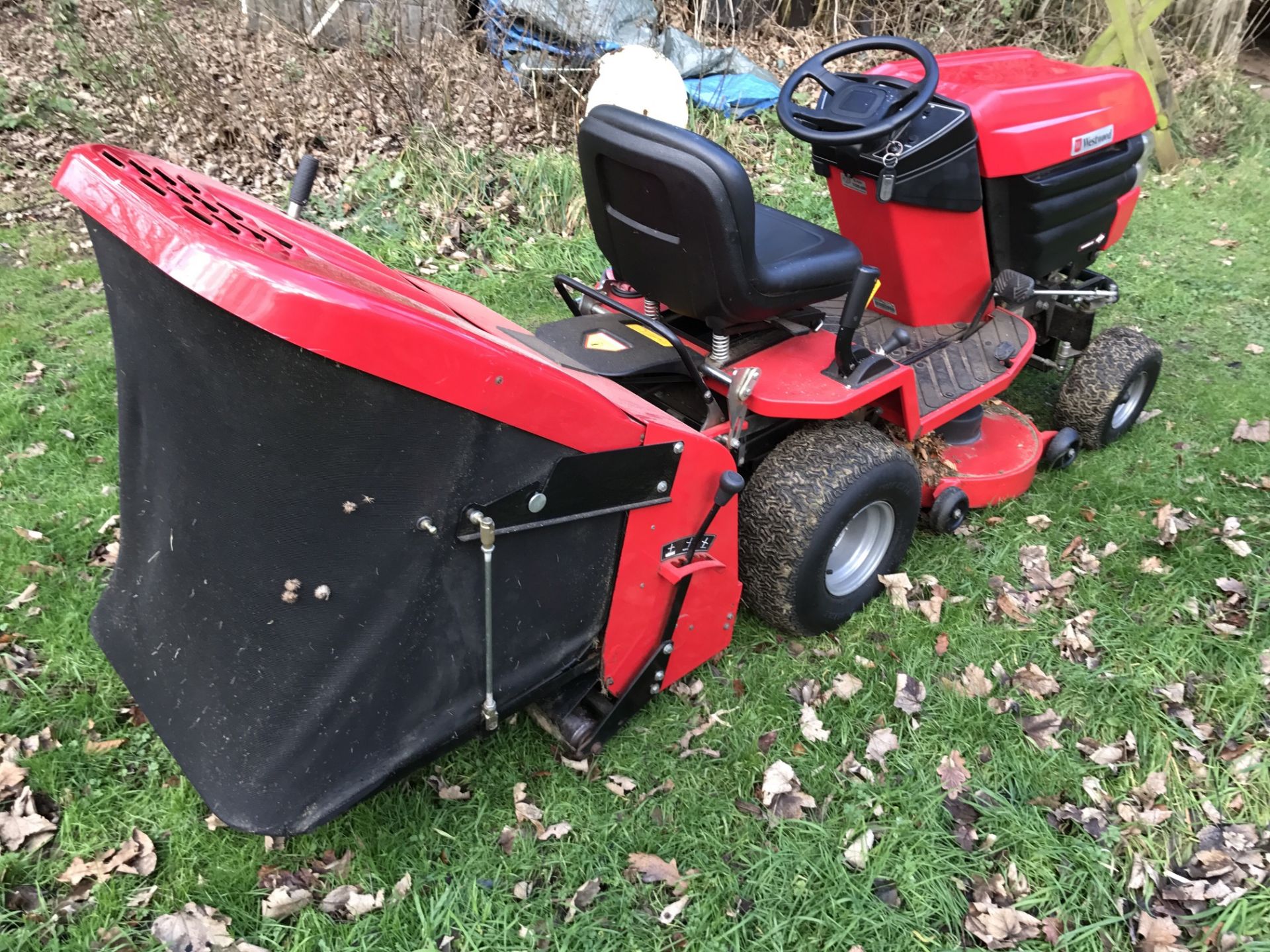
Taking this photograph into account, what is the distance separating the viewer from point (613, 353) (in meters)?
2.55

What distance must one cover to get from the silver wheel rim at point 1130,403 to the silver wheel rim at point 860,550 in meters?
1.40

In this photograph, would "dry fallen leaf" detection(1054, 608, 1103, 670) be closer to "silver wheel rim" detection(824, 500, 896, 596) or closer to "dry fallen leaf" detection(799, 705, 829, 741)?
"silver wheel rim" detection(824, 500, 896, 596)

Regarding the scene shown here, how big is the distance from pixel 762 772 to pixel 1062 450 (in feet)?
6.48

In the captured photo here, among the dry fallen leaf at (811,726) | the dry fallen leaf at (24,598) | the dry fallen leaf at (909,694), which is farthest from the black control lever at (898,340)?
the dry fallen leaf at (24,598)

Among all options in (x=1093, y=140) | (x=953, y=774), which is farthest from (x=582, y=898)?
(x=1093, y=140)

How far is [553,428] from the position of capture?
1783 mm

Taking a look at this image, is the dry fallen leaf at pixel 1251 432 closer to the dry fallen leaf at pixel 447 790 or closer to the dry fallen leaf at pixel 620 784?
the dry fallen leaf at pixel 620 784

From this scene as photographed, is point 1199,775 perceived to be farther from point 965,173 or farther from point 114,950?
point 114,950

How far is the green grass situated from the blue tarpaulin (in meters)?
3.70

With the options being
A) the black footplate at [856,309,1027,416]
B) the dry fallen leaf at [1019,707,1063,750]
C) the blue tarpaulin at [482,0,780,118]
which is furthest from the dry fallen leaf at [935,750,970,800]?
the blue tarpaulin at [482,0,780,118]

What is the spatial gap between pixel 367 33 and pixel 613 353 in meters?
4.62

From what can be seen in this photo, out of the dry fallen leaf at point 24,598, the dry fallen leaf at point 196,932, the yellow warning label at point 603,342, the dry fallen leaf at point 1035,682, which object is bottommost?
the dry fallen leaf at point 196,932

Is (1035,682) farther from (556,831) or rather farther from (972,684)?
(556,831)

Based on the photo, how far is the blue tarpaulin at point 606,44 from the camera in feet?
19.5
